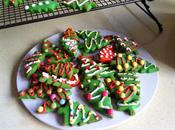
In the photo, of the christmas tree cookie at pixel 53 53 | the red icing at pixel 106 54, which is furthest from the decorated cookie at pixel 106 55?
the christmas tree cookie at pixel 53 53

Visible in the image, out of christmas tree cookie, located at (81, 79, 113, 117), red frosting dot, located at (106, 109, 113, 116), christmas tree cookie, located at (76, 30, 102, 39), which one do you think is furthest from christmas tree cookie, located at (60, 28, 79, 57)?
red frosting dot, located at (106, 109, 113, 116)

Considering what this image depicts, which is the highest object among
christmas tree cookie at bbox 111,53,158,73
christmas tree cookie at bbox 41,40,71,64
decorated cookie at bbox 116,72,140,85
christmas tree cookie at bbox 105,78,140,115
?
christmas tree cookie at bbox 41,40,71,64

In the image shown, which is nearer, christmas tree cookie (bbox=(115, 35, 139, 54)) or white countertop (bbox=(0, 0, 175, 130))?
white countertop (bbox=(0, 0, 175, 130))

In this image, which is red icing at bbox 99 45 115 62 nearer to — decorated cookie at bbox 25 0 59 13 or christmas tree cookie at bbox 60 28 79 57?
christmas tree cookie at bbox 60 28 79 57

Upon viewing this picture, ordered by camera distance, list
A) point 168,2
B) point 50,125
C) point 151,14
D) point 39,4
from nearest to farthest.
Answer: point 50,125, point 39,4, point 151,14, point 168,2

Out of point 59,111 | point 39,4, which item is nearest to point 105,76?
point 59,111

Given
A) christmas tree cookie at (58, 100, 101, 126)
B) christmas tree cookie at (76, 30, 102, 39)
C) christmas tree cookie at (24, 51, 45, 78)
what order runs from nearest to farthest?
1. christmas tree cookie at (58, 100, 101, 126)
2. christmas tree cookie at (24, 51, 45, 78)
3. christmas tree cookie at (76, 30, 102, 39)

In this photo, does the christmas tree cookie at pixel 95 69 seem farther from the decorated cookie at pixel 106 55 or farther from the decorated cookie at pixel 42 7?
the decorated cookie at pixel 42 7

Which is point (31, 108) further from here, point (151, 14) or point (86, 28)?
point (151, 14)
